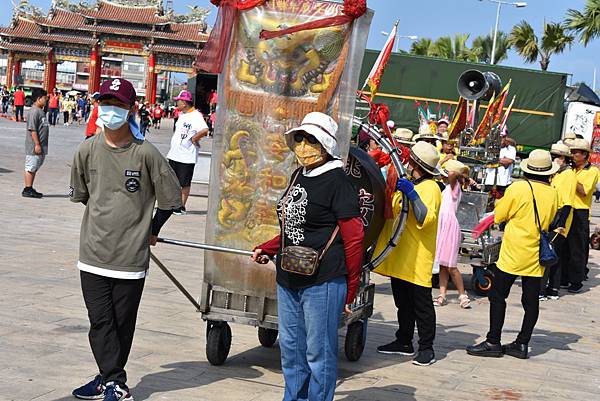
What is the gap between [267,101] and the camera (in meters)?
6.43

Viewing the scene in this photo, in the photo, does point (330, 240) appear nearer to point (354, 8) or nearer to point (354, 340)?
point (354, 8)

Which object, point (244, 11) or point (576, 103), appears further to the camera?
point (576, 103)

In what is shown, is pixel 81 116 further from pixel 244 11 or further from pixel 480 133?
pixel 244 11

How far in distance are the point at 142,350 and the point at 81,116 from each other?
5305cm

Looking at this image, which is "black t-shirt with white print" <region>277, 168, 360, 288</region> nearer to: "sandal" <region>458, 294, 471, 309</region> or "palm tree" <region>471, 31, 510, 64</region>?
"sandal" <region>458, 294, 471, 309</region>

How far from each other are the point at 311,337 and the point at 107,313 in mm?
1261

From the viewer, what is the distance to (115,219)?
5617mm

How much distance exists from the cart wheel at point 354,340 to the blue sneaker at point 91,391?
210 cm

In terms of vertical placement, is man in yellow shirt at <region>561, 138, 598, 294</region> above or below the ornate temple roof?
below

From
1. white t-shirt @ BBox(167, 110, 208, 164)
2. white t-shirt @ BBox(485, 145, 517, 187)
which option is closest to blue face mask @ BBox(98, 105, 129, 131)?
white t-shirt @ BBox(167, 110, 208, 164)

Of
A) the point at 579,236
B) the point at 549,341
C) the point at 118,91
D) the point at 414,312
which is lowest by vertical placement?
the point at 549,341

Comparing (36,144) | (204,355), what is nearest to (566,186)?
(204,355)

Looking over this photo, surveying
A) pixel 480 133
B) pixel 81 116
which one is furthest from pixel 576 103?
pixel 81 116

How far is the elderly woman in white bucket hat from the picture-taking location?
16.8ft
